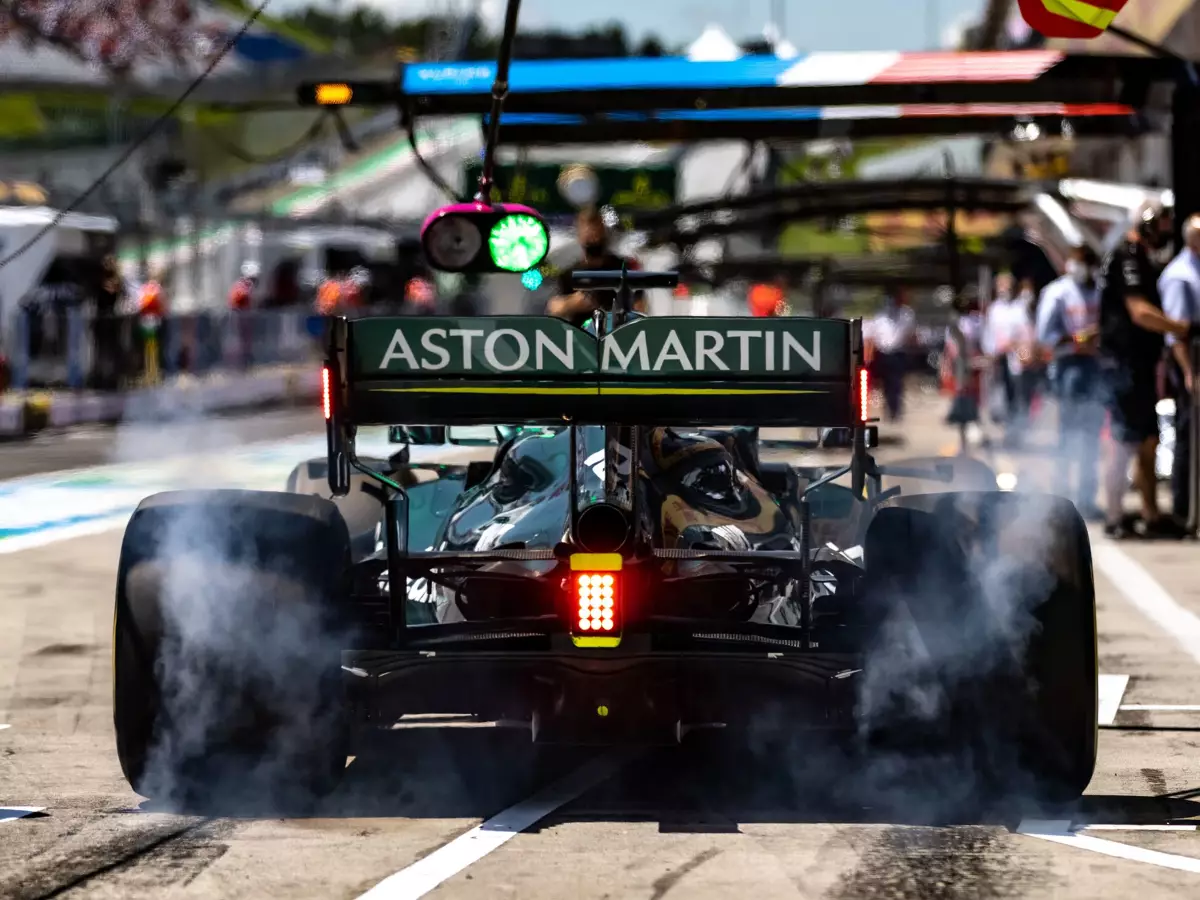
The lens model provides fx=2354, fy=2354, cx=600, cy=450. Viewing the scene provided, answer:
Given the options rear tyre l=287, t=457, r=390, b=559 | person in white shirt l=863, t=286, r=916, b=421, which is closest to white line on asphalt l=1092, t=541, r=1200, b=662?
rear tyre l=287, t=457, r=390, b=559

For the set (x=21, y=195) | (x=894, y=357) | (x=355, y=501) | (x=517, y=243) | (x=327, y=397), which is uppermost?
(x=21, y=195)

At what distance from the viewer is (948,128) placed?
14.9 m

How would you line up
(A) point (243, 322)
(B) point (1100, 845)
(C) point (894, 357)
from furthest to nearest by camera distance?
1. (A) point (243, 322)
2. (C) point (894, 357)
3. (B) point (1100, 845)

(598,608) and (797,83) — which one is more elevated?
(797,83)

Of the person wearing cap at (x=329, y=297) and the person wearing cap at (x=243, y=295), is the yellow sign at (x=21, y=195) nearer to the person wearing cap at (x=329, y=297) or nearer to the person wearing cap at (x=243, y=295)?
the person wearing cap at (x=243, y=295)

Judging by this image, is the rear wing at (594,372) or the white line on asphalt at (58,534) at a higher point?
the rear wing at (594,372)

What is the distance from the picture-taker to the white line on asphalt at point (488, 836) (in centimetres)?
539

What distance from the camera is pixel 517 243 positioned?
27.3ft

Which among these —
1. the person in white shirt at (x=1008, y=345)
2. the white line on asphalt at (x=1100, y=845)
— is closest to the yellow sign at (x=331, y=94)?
the white line on asphalt at (x=1100, y=845)

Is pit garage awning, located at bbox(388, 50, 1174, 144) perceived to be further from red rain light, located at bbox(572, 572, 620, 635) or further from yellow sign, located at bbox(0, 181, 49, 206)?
yellow sign, located at bbox(0, 181, 49, 206)

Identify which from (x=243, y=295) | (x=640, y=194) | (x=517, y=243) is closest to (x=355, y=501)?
(x=517, y=243)

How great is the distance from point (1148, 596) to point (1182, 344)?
3.32m

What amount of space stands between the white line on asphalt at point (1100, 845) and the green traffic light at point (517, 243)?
9.81 ft

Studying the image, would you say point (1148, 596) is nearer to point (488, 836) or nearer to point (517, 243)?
point (517, 243)
